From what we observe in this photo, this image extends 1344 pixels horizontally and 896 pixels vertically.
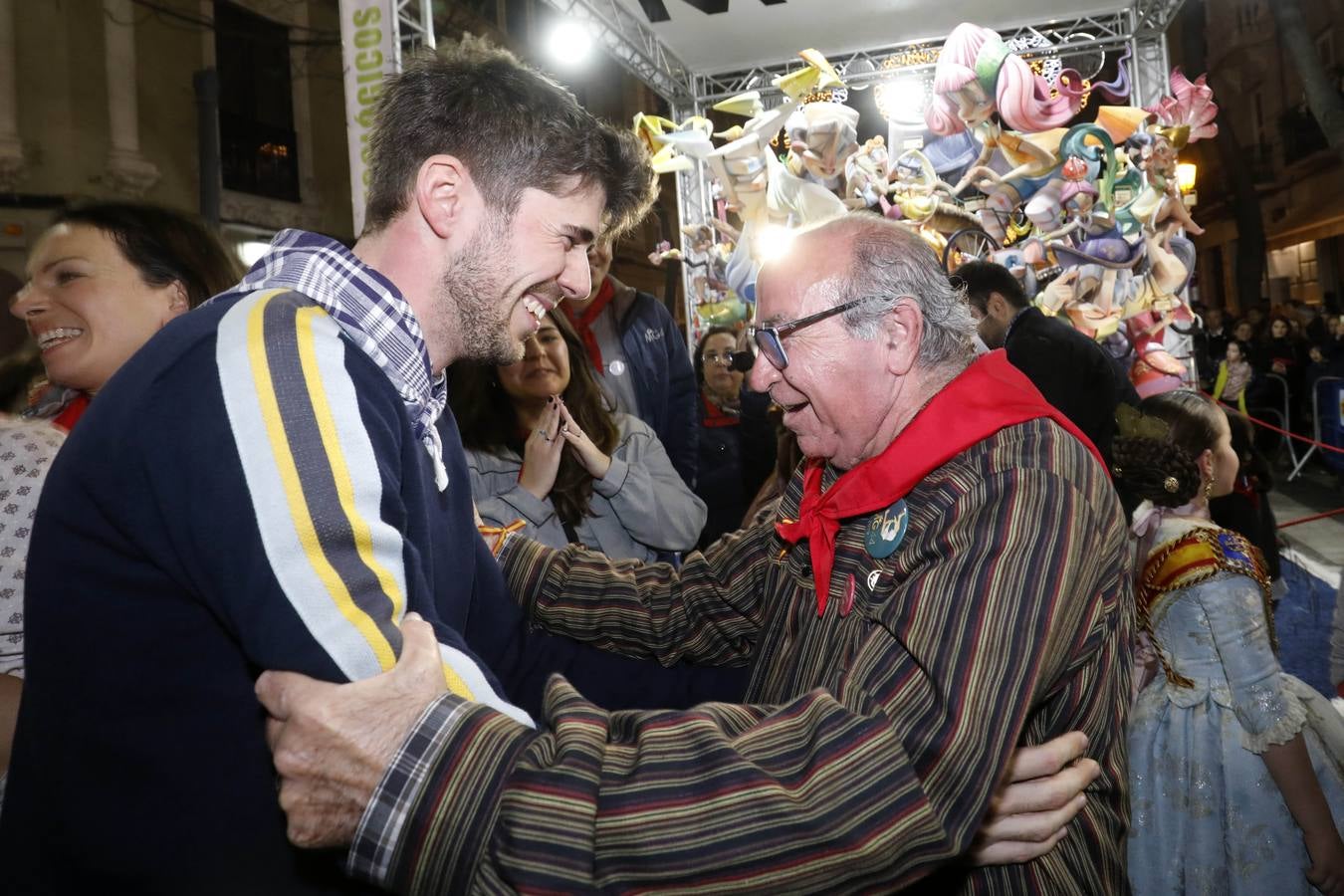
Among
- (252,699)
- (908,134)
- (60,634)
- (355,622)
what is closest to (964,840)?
(355,622)

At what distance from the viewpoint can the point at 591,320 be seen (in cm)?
399

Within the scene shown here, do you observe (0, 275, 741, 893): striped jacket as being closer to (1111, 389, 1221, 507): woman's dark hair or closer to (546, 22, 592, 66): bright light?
(1111, 389, 1221, 507): woman's dark hair

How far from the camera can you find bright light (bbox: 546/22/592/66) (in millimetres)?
7750

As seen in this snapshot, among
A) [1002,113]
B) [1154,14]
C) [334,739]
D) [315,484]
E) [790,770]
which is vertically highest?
[1154,14]

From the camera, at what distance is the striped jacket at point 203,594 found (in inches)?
39.6

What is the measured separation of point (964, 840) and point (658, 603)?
3.33 ft

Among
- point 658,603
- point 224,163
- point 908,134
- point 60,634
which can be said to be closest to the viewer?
point 60,634

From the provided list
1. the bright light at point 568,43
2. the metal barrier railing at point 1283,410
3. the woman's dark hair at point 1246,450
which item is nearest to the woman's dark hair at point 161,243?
the woman's dark hair at point 1246,450

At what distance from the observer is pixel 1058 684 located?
4.76 ft

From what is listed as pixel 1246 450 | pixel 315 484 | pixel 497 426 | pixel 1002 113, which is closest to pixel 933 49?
pixel 1002 113

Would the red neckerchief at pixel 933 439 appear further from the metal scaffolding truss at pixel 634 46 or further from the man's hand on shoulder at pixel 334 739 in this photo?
the metal scaffolding truss at pixel 634 46

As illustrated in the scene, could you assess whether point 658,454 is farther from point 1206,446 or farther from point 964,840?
point 964,840

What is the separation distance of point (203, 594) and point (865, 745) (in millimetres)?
778

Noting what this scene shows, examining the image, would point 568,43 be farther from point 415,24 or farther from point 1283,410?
point 1283,410
